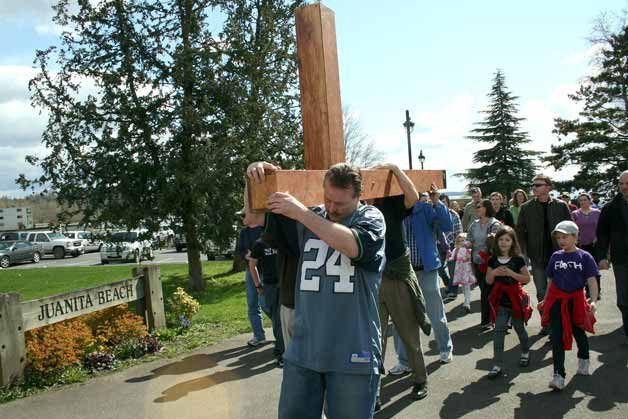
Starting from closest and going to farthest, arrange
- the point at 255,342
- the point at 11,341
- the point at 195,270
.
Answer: the point at 11,341, the point at 255,342, the point at 195,270

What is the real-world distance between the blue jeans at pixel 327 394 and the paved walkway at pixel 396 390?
6.78ft

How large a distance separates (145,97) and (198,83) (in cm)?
128

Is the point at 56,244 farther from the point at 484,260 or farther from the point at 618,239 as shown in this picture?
the point at 618,239

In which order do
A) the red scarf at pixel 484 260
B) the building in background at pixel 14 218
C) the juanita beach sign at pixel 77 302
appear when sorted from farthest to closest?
the building in background at pixel 14 218 → the red scarf at pixel 484 260 → the juanita beach sign at pixel 77 302

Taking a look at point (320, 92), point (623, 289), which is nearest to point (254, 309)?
point (623, 289)

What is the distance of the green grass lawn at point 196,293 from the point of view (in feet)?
29.1

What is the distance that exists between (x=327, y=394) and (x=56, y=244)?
38.4 m

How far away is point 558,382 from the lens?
5.06m

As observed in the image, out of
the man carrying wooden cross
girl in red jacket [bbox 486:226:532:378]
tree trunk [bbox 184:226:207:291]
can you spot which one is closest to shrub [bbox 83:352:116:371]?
girl in red jacket [bbox 486:226:532:378]

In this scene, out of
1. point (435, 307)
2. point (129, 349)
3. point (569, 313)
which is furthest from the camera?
point (129, 349)

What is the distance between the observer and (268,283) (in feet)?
22.4

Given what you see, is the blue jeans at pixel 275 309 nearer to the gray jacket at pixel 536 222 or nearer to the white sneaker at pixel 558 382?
the white sneaker at pixel 558 382

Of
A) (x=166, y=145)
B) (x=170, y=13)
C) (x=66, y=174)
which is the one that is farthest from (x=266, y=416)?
(x=170, y=13)

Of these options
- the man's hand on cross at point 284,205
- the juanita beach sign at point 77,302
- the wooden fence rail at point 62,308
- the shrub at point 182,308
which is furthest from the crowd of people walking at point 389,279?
the juanita beach sign at point 77,302
